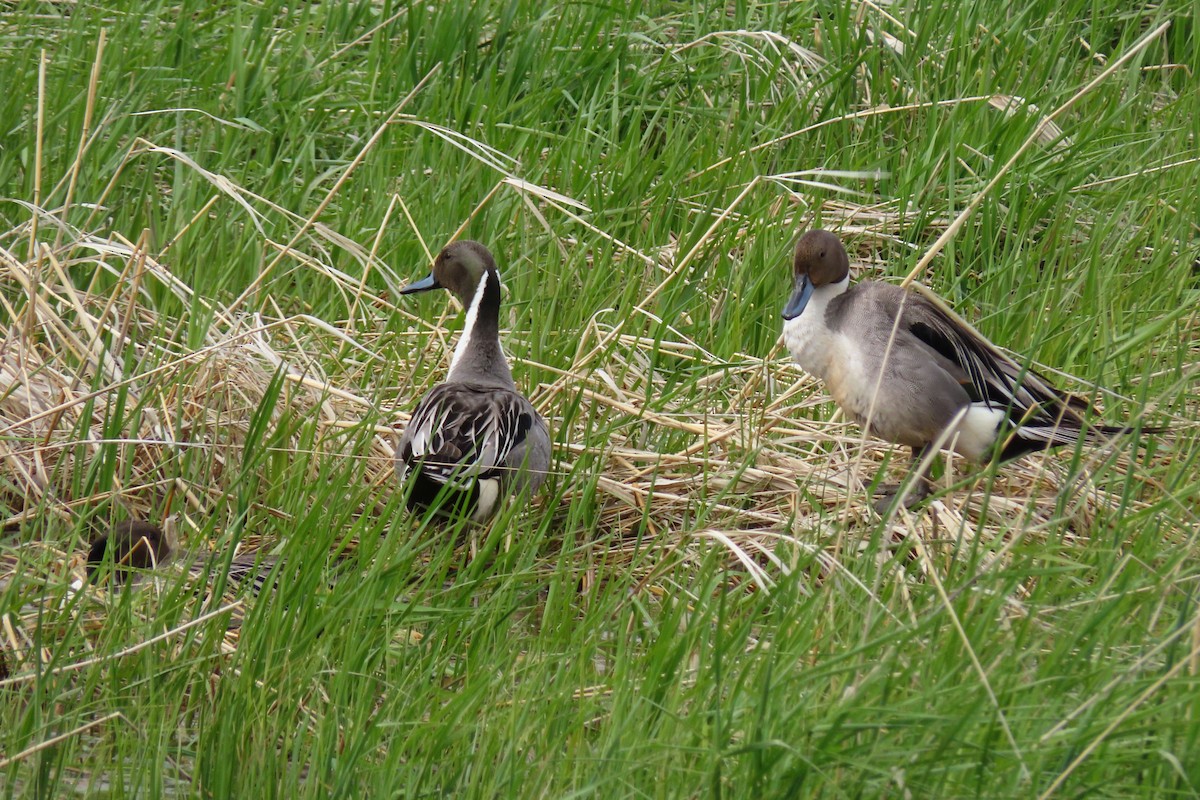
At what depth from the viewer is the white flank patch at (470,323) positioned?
4.52 m

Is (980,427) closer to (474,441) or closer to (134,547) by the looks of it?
(474,441)

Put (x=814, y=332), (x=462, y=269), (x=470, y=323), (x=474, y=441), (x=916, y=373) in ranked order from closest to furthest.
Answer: (x=474, y=441) < (x=916, y=373) < (x=814, y=332) < (x=470, y=323) < (x=462, y=269)

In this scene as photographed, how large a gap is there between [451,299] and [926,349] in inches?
71.7

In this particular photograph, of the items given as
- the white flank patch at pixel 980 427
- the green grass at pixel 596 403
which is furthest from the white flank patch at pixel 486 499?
the white flank patch at pixel 980 427

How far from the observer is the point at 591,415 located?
14.8 feet

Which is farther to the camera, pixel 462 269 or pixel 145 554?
pixel 462 269

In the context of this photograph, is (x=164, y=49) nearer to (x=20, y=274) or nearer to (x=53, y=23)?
(x=53, y=23)

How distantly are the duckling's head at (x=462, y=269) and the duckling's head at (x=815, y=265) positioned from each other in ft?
2.86

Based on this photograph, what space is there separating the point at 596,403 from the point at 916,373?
95cm

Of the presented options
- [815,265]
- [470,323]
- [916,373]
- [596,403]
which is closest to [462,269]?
[470,323]

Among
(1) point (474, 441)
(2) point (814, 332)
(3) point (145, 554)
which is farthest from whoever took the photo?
(2) point (814, 332)

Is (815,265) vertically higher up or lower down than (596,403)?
higher up

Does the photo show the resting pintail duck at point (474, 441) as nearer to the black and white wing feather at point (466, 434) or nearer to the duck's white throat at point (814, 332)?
the black and white wing feather at point (466, 434)

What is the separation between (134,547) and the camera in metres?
3.68
